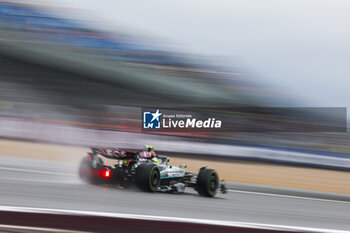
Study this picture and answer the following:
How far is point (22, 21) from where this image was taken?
42.9ft

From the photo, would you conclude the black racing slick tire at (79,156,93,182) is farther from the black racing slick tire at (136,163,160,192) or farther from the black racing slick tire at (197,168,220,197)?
the black racing slick tire at (197,168,220,197)

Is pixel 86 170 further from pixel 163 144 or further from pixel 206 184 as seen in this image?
pixel 163 144

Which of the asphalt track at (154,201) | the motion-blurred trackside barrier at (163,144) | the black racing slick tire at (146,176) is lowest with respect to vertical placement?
the asphalt track at (154,201)

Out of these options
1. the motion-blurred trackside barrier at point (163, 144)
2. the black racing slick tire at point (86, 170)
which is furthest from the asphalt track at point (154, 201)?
the motion-blurred trackside barrier at point (163, 144)

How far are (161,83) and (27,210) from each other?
360 inches

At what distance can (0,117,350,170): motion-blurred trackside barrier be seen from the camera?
8852mm

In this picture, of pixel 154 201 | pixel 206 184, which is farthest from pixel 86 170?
pixel 206 184

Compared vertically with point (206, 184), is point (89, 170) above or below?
above

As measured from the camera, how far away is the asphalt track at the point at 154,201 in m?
4.04

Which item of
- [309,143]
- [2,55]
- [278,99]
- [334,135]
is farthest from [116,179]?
[2,55]

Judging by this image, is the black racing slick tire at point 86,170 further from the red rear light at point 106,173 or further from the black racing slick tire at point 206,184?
the black racing slick tire at point 206,184

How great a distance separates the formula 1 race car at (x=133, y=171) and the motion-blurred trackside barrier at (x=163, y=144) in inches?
131

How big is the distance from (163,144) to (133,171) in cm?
399

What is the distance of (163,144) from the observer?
9.23 metres
